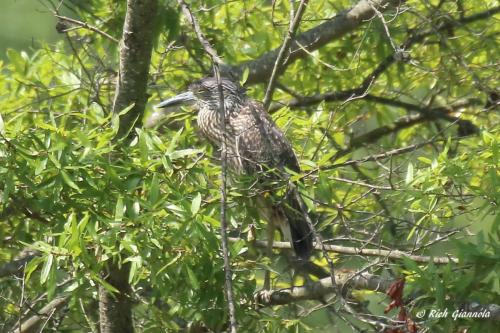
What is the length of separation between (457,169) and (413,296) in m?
0.49

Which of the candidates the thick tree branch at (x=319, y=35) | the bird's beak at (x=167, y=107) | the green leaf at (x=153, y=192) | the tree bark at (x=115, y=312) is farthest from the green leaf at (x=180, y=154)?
the thick tree branch at (x=319, y=35)

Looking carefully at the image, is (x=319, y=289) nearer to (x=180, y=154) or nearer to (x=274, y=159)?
(x=274, y=159)

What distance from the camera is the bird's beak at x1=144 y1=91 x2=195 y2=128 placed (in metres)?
4.40

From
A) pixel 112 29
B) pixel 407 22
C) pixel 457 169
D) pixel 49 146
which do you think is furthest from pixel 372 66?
pixel 49 146

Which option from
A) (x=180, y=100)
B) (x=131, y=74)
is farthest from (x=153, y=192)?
(x=180, y=100)

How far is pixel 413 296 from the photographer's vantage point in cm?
311

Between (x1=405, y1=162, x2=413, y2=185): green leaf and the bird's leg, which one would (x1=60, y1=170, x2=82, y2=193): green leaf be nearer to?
(x1=405, y1=162, x2=413, y2=185): green leaf

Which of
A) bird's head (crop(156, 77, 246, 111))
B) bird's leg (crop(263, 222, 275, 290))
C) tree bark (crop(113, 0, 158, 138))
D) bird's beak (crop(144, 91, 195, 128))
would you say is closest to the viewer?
tree bark (crop(113, 0, 158, 138))

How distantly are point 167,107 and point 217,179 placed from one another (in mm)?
1155

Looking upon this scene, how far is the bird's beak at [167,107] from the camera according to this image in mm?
4400

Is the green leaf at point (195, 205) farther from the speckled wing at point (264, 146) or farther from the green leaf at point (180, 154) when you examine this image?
the speckled wing at point (264, 146)

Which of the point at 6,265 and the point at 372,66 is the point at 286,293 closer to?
the point at 6,265

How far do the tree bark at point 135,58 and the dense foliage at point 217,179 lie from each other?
15 centimetres

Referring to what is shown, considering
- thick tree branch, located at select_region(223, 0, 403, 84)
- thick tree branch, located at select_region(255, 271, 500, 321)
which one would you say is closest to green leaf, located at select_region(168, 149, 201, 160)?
thick tree branch, located at select_region(255, 271, 500, 321)
